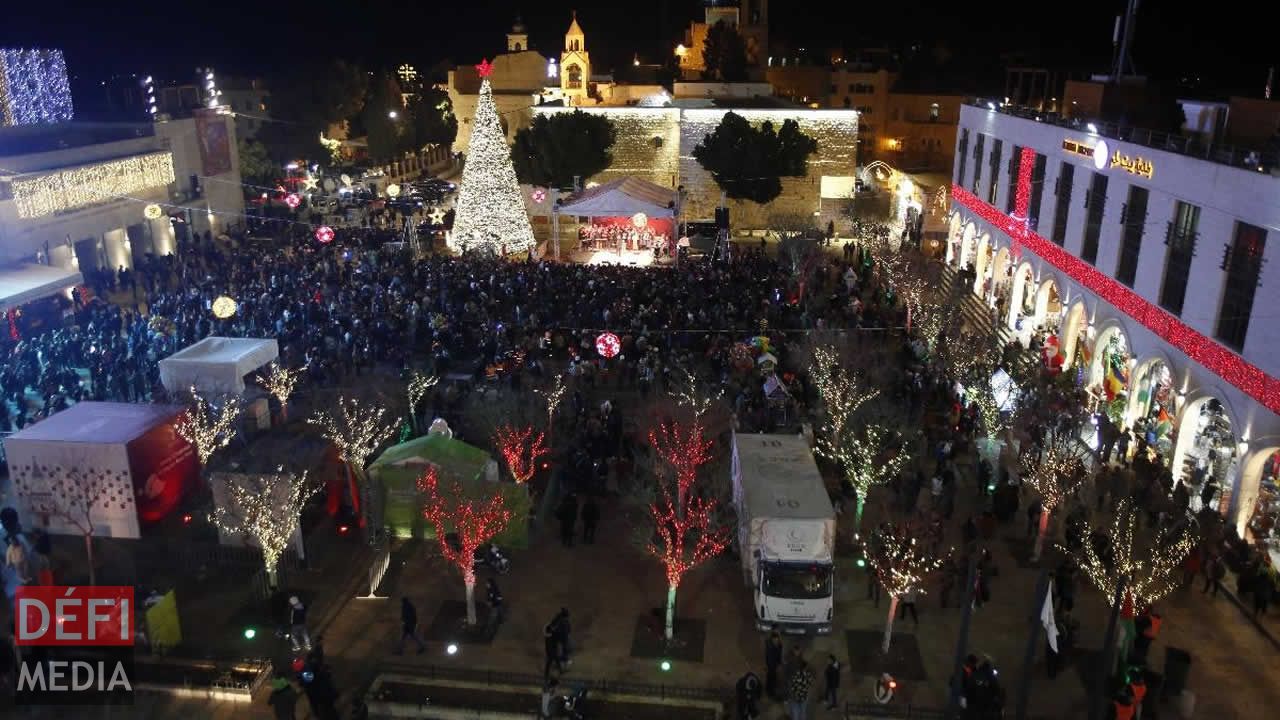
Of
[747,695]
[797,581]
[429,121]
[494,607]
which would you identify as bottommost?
[494,607]

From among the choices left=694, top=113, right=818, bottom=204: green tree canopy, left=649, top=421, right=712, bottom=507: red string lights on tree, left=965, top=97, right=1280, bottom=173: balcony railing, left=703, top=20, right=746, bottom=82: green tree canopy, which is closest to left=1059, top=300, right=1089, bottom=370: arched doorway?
left=965, top=97, right=1280, bottom=173: balcony railing

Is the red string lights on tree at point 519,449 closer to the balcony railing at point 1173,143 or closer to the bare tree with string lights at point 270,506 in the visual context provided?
the bare tree with string lights at point 270,506

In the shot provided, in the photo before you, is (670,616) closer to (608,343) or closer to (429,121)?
(608,343)

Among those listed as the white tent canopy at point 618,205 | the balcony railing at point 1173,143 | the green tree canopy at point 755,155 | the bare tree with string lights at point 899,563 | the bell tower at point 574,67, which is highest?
the bell tower at point 574,67

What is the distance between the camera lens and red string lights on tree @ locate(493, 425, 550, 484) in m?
16.2

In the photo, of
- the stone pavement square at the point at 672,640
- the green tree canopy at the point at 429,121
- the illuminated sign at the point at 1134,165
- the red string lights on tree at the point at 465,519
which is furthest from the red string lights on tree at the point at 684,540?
the green tree canopy at the point at 429,121

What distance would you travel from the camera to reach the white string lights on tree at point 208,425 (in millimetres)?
16344

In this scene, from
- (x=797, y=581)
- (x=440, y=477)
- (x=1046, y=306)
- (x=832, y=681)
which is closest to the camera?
(x=832, y=681)

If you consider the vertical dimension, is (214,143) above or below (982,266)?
above

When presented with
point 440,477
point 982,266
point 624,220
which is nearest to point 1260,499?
point 440,477

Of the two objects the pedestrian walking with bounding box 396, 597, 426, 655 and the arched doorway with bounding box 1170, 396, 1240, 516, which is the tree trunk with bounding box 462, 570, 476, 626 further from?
the arched doorway with bounding box 1170, 396, 1240, 516

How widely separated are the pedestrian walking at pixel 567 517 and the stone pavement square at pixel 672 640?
2.40 meters

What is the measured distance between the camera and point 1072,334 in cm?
2389

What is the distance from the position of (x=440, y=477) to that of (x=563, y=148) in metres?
28.4
